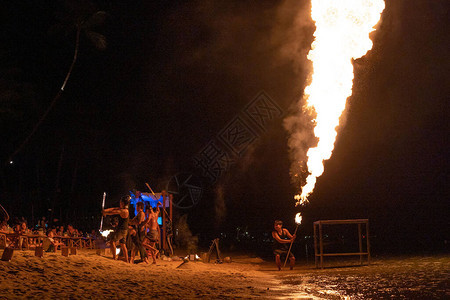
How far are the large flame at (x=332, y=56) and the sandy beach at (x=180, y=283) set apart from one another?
6000 millimetres

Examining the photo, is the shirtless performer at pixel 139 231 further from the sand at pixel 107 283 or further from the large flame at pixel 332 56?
the large flame at pixel 332 56

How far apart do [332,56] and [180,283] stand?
11.2m

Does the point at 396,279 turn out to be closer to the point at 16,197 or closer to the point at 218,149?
the point at 218,149

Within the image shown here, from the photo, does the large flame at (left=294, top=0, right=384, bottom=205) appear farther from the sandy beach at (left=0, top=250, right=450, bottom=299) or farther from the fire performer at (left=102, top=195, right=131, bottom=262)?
the fire performer at (left=102, top=195, right=131, bottom=262)

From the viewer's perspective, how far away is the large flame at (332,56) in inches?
682

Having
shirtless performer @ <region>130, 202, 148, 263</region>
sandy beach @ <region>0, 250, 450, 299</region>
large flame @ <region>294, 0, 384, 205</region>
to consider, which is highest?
large flame @ <region>294, 0, 384, 205</region>

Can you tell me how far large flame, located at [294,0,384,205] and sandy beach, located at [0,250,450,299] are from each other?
19.7 ft

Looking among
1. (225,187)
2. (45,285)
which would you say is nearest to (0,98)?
(45,285)

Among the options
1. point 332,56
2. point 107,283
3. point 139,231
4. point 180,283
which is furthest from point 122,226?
point 332,56

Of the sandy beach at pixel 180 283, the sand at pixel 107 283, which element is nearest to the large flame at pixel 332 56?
the sandy beach at pixel 180 283

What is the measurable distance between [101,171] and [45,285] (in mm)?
40057

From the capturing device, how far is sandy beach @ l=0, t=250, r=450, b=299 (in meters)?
7.84

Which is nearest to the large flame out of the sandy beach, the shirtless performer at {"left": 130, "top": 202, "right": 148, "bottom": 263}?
the sandy beach

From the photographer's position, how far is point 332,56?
1788 centimetres
